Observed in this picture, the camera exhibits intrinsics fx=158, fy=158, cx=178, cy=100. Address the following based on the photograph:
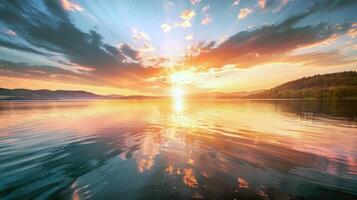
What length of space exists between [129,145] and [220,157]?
8.27 m

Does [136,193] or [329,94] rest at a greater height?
[329,94]

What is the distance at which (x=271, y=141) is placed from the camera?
16.2 metres

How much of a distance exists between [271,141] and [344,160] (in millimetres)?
5484

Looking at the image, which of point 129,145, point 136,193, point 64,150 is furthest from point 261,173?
point 64,150

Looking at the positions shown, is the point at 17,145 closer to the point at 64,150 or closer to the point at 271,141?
the point at 64,150

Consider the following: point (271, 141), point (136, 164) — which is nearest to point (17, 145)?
point (136, 164)

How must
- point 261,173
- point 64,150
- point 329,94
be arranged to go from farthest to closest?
point 329,94 < point 64,150 < point 261,173

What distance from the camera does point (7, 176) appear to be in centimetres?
834

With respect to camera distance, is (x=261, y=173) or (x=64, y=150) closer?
(x=261, y=173)

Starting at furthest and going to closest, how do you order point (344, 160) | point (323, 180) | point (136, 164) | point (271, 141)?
point (271, 141) → point (344, 160) → point (136, 164) → point (323, 180)

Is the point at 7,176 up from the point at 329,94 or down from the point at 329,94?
down

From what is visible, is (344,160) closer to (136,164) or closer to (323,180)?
(323,180)

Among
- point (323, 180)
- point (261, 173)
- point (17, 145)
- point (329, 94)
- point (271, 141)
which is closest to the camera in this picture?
point (323, 180)

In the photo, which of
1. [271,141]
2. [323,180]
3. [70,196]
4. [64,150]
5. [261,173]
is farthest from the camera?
[271,141]
